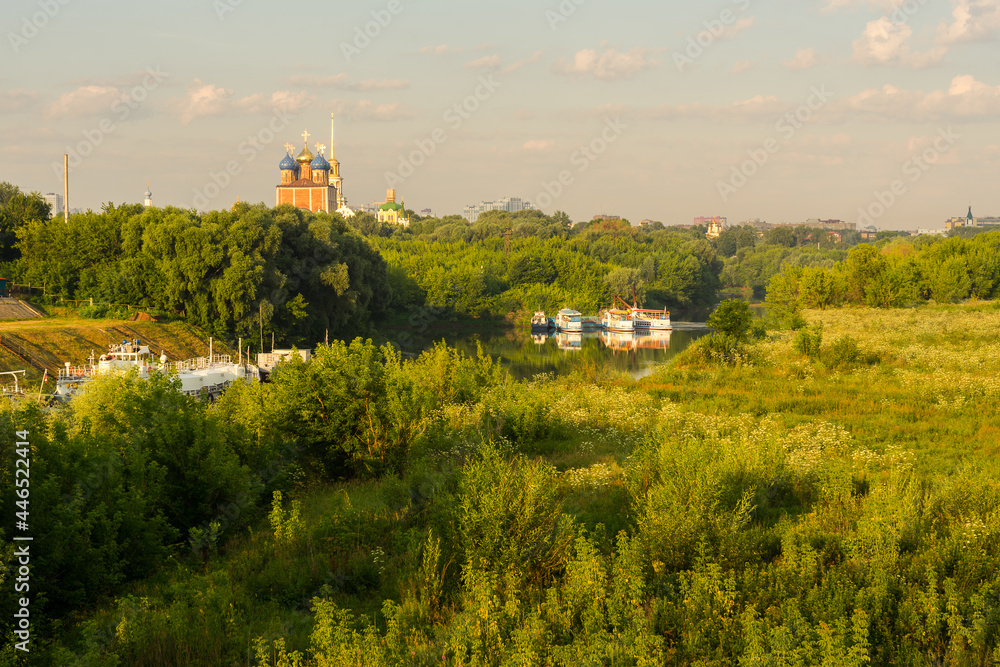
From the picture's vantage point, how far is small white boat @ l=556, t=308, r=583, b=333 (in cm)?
6944

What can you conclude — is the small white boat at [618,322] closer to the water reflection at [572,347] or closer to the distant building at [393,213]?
the water reflection at [572,347]

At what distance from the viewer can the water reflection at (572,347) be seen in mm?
44094

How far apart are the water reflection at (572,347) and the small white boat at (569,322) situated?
86 centimetres

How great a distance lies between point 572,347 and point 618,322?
13230mm

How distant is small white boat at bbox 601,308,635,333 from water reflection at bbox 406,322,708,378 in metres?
0.84

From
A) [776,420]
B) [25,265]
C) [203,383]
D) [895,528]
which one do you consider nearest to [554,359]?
[203,383]

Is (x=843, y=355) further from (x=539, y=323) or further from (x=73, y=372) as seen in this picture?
(x=539, y=323)

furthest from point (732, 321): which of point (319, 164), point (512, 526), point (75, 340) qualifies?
point (319, 164)

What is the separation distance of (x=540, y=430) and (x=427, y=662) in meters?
8.32

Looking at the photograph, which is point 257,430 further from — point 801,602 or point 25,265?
point 25,265

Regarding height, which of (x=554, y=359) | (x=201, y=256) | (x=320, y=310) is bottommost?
(x=554, y=359)

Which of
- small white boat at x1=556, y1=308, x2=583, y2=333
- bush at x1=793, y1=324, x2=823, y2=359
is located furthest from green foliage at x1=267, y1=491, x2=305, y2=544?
small white boat at x1=556, y1=308, x2=583, y2=333

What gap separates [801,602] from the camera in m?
6.10

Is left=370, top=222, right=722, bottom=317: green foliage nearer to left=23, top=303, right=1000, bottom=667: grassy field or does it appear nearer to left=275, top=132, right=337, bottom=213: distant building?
left=275, top=132, right=337, bottom=213: distant building
